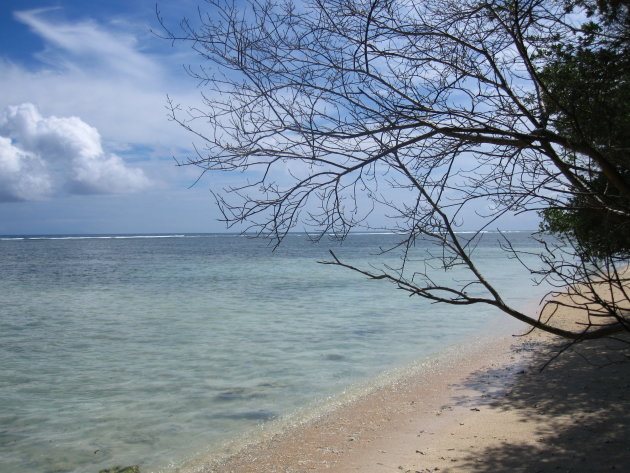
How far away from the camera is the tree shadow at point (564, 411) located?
496 centimetres

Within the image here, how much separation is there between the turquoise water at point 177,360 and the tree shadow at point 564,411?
8.56ft

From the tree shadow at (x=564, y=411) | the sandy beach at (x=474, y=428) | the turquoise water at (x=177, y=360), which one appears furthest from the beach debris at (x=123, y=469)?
the tree shadow at (x=564, y=411)

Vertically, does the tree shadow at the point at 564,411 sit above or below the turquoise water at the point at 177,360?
above

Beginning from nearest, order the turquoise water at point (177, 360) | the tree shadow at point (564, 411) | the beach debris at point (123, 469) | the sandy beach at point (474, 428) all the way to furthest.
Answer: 1. the tree shadow at point (564, 411)
2. the sandy beach at point (474, 428)
3. the beach debris at point (123, 469)
4. the turquoise water at point (177, 360)

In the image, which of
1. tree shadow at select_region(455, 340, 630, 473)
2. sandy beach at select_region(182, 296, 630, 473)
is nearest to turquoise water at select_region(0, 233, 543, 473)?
sandy beach at select_region(182, 296, 630, 473)

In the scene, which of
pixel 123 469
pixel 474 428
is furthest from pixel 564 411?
pixel 123 469

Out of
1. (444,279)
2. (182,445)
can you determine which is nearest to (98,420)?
(182,445)

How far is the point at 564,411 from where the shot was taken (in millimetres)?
Result: 6441

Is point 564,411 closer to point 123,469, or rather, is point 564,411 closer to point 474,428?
point 474,428

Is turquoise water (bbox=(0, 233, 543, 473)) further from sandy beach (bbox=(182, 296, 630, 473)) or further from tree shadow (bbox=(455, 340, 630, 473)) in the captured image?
tree shadow (bbox=(455, 340, 630, 473))

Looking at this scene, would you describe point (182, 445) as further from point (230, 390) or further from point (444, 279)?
point (444, 279)

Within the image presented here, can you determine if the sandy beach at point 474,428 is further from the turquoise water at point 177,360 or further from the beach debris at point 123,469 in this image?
the turquoise water at point 177,360

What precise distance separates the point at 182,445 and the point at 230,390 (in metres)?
2.31

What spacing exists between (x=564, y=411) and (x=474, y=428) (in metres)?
1.11
